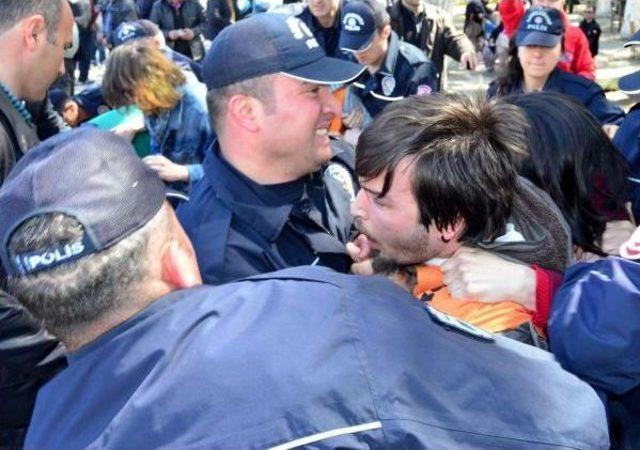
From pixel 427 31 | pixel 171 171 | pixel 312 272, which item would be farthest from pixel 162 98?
pixel 427 31

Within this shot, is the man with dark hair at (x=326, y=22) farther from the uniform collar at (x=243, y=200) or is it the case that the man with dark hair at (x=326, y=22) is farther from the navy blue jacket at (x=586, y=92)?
the uniform collar at (x=243, y=200)

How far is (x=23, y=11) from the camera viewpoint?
8.41 ft

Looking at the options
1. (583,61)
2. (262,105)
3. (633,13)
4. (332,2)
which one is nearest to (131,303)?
(262,105)

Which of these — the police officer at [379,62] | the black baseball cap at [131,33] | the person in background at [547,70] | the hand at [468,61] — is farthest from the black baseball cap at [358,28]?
the hand at [468,61]

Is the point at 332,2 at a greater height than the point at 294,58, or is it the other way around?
the point at 294,58

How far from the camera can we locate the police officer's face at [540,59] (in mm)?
4164

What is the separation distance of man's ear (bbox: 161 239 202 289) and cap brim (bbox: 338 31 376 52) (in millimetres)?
3604

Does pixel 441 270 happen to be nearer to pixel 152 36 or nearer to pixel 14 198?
pixel 14 198

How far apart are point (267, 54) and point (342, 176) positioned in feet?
1.69

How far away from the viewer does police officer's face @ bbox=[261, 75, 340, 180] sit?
218cm

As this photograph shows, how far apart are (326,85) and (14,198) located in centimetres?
125

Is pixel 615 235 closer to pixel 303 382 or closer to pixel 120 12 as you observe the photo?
pixel 303 382

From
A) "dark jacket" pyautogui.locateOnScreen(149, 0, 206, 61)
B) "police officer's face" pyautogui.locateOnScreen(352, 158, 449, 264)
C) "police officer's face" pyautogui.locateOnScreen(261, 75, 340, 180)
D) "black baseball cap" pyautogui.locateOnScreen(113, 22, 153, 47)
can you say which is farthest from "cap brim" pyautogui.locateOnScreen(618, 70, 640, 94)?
"dark jacket" pyautogui.locateOnScreen(149, 0, 206, 61)

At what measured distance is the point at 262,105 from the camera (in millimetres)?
2172
